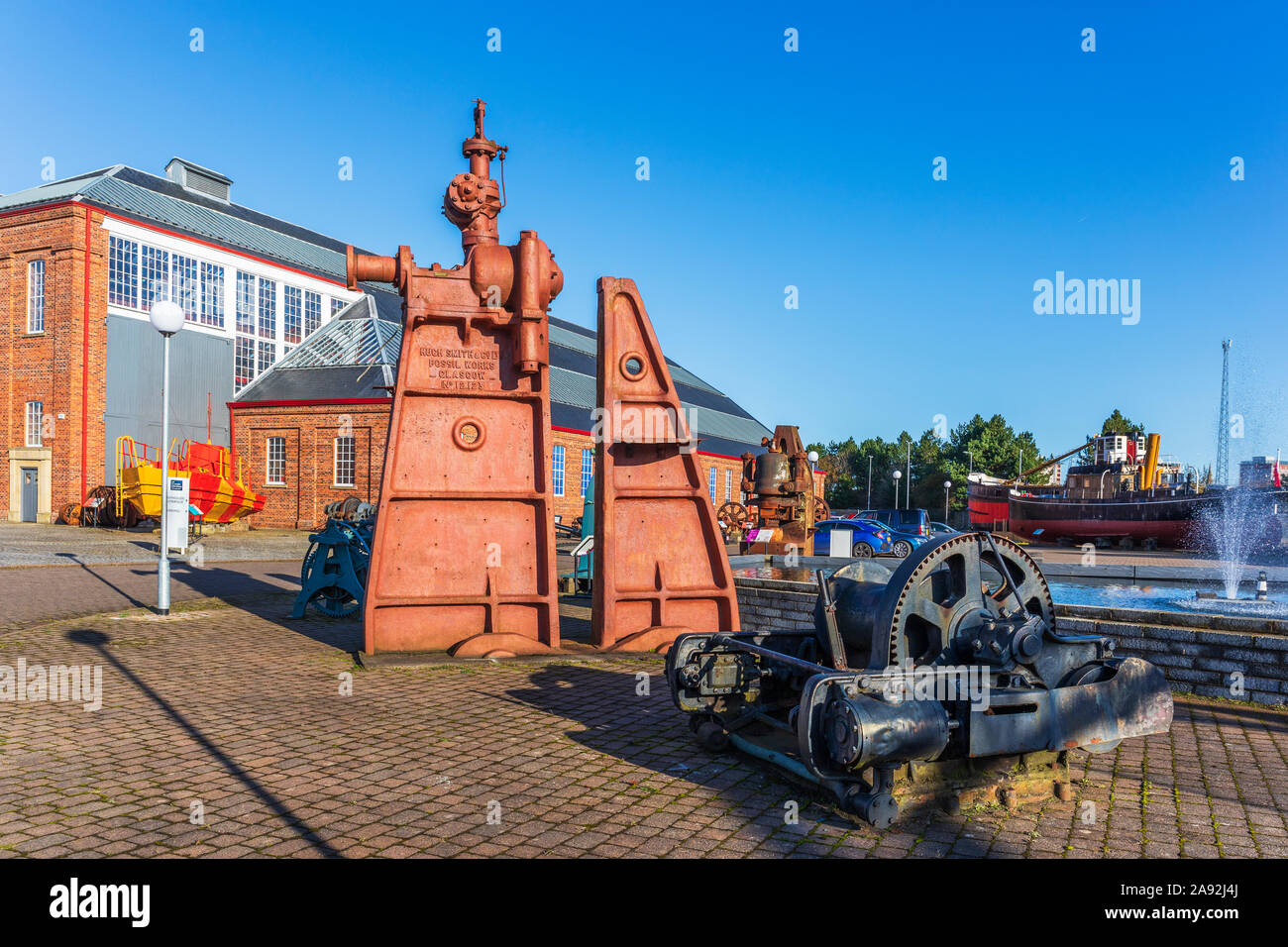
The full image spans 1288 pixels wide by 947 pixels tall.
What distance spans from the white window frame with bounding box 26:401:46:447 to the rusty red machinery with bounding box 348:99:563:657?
1254 inches

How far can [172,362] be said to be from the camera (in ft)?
117

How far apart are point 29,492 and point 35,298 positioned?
780 centimetres

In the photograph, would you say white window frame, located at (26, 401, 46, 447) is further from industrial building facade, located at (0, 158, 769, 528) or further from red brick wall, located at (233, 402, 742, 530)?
red brick wall, located at (233, 402, 742, 530)

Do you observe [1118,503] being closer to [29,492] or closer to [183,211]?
[183,211]

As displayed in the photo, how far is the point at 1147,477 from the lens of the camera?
45.6 m

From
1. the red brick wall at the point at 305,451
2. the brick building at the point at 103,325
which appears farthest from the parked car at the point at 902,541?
the brick building at the point at 103,325

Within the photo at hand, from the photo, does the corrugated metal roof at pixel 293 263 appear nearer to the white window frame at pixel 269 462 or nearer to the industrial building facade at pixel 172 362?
the industrial building facade at pixel 172 362

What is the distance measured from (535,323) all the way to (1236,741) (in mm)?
7091

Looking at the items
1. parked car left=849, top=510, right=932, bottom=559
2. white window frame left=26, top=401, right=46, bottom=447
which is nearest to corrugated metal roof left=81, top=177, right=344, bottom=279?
white window frame left=26, top=401, right=46, bottom=447

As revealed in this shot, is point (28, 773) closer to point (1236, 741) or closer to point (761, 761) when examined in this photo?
point (761, 761)

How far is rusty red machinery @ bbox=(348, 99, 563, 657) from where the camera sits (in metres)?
8.61

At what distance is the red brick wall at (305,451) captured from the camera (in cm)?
3272

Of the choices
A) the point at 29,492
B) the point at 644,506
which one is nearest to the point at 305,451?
the point at 29,492
